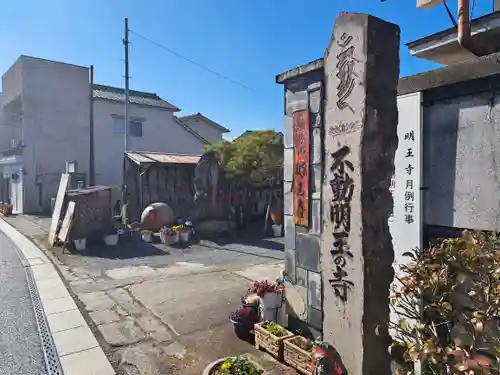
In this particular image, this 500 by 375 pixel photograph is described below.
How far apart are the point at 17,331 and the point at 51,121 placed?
20.8m

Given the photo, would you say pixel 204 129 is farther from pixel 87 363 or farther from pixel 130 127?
pixel 87 363

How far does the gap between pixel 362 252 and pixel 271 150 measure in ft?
32.9

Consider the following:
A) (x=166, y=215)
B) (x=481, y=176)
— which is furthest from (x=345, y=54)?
(x=166, y=215)

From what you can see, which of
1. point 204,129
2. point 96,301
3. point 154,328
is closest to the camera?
point 154,328

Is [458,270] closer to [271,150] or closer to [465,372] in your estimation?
[465,372]

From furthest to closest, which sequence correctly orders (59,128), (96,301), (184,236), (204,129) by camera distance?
(204,129) < (59,128) < (184,236) < (96,301)

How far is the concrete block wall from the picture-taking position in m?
3.83

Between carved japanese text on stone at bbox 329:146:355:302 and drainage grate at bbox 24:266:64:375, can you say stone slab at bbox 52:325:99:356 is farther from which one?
carved japanese text on stone at bbox 329:146:355:302

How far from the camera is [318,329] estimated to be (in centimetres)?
382

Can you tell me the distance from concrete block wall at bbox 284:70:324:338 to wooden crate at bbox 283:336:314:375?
35 cm

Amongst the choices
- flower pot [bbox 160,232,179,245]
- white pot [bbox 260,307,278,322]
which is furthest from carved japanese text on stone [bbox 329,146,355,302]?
flower pot [bbox 160,232,179,245]

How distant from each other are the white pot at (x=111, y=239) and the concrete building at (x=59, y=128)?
37.8ft

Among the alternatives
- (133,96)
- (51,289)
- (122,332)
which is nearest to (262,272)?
(122,332)

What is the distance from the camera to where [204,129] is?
101 ft
